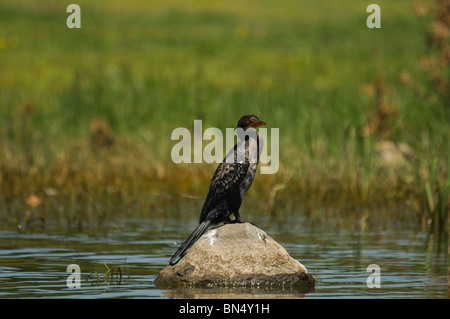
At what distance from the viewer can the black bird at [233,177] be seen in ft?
32.8

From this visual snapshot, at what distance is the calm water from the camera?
941 centimetres

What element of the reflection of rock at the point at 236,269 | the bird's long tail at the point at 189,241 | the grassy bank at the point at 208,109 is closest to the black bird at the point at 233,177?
the bird's long tail at the point at 189,241

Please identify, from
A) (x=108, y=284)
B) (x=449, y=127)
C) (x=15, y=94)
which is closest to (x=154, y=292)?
(x=108, y=284)

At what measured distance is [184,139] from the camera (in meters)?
19.4

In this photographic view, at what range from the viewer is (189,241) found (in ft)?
33.1

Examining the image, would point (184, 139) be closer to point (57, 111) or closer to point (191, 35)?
point (57, 111)

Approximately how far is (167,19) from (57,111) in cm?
1896

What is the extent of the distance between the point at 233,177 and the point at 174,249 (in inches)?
88.2

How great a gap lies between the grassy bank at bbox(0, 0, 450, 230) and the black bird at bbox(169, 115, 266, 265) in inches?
143

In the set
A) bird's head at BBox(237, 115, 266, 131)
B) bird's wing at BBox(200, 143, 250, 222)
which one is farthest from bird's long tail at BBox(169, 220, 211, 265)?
bird's head at BBox(237, 115, 266, 131)

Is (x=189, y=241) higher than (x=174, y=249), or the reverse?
(x=189, y=241)

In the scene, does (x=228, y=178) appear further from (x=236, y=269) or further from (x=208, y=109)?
(x=208, y=109)

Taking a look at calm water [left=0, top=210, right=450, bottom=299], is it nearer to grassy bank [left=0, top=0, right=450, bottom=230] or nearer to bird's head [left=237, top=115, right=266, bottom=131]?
grassy bank [left=0, top=0, right=450, bottom=230]

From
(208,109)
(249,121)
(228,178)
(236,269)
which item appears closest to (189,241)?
(236,269)
